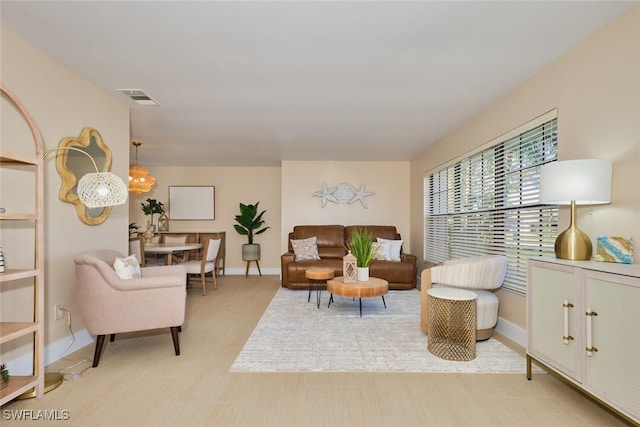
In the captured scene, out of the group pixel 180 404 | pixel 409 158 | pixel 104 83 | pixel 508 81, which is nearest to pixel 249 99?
pixel 104 83

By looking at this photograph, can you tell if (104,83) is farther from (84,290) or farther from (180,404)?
(180,404)

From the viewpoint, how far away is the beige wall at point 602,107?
1.91 m

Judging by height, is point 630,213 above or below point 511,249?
above

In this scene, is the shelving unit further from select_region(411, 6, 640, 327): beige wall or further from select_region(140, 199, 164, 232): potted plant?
select_region(140, 199, 164, 232): potted plant

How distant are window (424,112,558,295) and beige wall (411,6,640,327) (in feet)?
0.63

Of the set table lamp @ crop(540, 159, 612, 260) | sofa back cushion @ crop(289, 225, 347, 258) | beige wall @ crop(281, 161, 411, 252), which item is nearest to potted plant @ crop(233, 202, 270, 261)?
beige wall @ crop(281, 161, 411, 252)

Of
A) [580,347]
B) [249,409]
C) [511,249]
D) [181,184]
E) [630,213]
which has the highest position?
[181,184]

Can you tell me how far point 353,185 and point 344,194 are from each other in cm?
26

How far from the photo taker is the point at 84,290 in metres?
2.42

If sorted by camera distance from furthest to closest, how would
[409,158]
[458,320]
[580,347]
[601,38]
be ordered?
[409,158] < [458,320] < [601,38] < [580,347]

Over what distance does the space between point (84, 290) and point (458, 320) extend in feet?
9.75

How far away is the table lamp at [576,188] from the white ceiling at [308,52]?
886 millimetres

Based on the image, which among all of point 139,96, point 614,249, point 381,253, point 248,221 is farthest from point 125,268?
point 248,221

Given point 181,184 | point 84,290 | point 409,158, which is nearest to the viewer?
point 84,290
